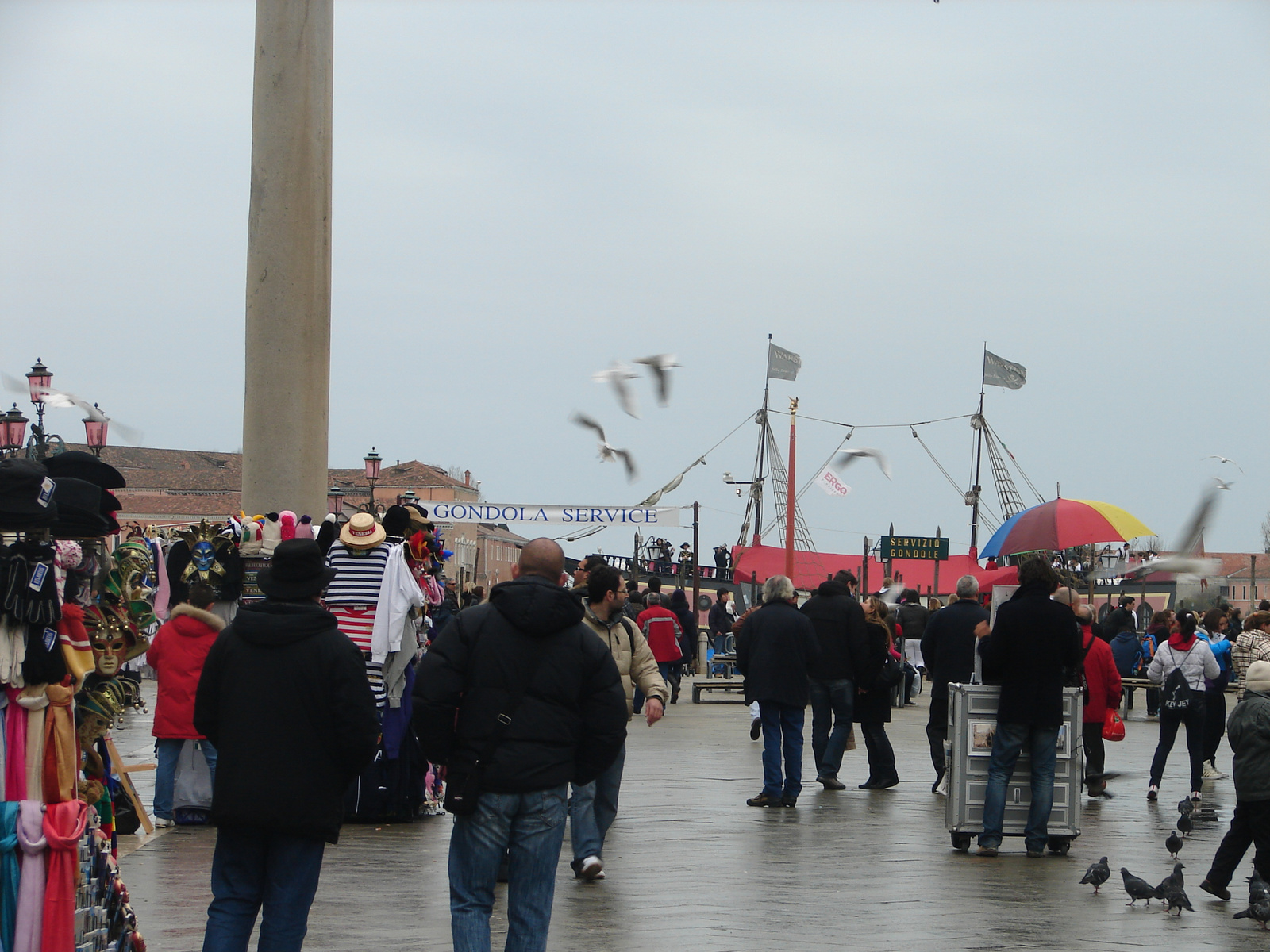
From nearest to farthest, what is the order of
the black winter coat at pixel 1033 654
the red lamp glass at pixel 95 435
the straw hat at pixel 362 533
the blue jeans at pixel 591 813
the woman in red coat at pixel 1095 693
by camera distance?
1. the blue jeans at pixel 591 813
2. the black winter coat at pixel 1033 654
3. the straw hat at pixel 362 533
4. the woman in red coat at pixel 1095 693
5. the red lamp glass at pixel 95 435

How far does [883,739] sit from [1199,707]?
8.51 ft

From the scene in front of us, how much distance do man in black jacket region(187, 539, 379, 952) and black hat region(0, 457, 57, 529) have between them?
930 mm

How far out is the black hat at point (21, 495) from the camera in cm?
548

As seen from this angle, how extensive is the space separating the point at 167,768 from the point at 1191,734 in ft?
26.5

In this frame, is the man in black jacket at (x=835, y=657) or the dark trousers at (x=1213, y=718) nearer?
the dark trousers at (x=1213, y=718)

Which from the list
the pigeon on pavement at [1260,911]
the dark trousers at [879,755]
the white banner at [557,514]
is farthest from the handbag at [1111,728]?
the white banner at [557,514]

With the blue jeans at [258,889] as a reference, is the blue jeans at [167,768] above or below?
below

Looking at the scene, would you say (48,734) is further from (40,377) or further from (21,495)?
(40,377)

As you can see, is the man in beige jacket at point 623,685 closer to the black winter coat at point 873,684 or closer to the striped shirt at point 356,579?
the striped shirt at point 356,579

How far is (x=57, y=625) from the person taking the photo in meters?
5.59

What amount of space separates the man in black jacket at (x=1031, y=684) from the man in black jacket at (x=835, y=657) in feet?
10.8

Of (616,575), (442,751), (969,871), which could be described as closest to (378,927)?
(442,751)

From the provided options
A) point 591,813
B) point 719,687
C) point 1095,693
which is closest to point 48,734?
point 591,813

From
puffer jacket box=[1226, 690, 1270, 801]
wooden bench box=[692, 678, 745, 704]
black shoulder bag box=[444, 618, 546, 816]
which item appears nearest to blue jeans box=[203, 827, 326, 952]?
black shoulder bag box=[444, 618, 546, 816]
